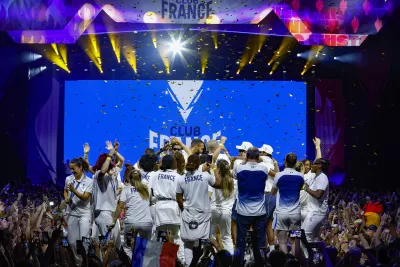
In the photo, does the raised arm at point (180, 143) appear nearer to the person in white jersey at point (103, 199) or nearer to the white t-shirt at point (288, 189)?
the person in white jersey at point (103, 199)

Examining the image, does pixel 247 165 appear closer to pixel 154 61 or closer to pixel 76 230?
pixel 76 230

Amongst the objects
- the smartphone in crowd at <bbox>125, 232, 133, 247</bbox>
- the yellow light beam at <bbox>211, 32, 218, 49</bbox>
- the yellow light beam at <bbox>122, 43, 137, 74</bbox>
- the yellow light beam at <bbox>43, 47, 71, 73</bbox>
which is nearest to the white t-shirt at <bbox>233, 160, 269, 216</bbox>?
the smartphone in crowd at <bbox>125, 232, 133, 247</bbox>

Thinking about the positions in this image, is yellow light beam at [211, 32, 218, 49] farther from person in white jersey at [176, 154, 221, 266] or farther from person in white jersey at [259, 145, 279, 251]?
person in white jersey at [176, 154, 221, 266]

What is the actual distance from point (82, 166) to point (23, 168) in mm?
10983

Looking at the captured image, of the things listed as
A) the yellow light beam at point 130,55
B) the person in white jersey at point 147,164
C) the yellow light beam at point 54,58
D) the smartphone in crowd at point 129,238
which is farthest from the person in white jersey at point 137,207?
the yellow light beam at point 54,58

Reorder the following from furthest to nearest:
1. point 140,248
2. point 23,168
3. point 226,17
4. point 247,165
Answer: point 23,168 < point 226,17 < point 247,165 < point 140,248

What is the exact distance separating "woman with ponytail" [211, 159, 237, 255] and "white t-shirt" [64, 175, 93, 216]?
1.53m

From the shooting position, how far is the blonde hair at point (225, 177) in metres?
9.88

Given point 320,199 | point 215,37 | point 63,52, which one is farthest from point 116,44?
point 320,199

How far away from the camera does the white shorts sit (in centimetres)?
1012

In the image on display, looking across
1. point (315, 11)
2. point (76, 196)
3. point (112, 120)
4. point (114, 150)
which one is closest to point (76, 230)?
point (76, 196)

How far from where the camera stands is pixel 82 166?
1033cm

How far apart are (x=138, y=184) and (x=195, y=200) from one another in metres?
0.74

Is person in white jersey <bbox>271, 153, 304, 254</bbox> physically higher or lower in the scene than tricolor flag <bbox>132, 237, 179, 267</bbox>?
higher
